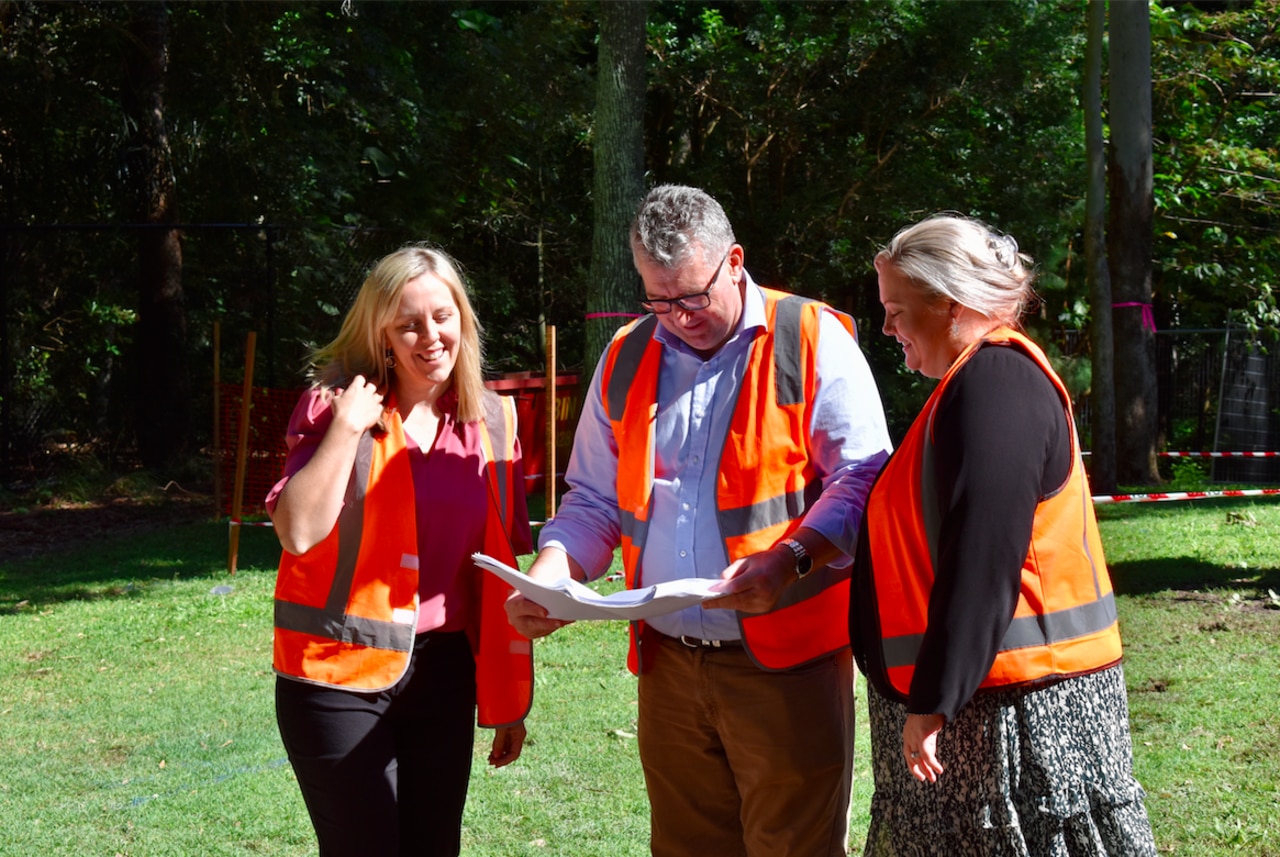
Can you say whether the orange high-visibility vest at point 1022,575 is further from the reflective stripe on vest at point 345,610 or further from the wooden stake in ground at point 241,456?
the wooden stake in ground at point 241,456

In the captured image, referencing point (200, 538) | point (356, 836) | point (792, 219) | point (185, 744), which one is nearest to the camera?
point (356, 836)

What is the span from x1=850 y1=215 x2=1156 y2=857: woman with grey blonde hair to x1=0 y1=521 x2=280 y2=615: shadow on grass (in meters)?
9.04

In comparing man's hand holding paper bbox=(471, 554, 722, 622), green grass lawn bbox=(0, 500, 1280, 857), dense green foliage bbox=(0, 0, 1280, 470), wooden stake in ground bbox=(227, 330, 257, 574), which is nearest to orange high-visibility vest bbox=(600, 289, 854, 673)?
man's hand holding paper bbox=(471, 554, 722, 622)

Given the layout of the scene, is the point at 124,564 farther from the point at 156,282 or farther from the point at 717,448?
the point at 717,448

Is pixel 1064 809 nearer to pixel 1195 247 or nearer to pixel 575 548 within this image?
pixel 575 548

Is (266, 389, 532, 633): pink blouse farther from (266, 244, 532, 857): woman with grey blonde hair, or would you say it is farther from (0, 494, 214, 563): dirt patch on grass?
(0, 494, 214, 563): dirt patch on grass

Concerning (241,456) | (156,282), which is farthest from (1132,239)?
(156,282)

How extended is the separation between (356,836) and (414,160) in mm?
16842

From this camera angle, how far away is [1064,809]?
239 cm

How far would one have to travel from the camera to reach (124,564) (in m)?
11.9

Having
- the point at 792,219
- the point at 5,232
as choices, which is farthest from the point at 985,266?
the point at 5,232

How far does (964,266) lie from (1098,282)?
12.8 metres

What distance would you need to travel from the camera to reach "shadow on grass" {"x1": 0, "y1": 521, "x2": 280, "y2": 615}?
10516mm

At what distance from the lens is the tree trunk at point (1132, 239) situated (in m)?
14.5
